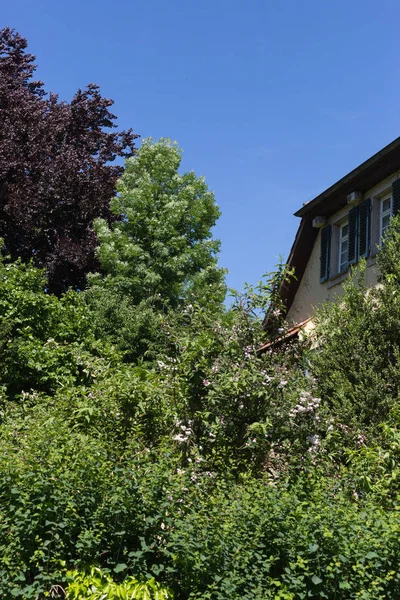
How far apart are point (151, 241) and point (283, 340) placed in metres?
15.1

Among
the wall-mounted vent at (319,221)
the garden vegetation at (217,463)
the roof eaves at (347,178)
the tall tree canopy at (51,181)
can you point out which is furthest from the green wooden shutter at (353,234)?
the tall tree canopy at (51,181)

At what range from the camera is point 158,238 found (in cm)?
2555

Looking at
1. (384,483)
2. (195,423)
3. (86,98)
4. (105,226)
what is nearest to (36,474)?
(195,423)

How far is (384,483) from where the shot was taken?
848cm

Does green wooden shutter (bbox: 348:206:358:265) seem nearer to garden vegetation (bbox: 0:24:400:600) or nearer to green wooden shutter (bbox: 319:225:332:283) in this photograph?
green wooden shutter (bbox: 319:225:332:283)

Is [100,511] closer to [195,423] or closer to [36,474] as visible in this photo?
[36,474]

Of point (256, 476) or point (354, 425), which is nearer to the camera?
point (256, 476)

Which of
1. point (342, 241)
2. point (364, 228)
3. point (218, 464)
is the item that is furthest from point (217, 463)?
point (342, 241)

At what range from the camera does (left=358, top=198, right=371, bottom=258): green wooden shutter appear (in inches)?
589

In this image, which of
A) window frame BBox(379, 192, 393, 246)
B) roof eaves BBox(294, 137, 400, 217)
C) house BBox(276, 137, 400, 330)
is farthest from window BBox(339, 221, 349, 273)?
window frame BBox(379, 192, 393, 246)

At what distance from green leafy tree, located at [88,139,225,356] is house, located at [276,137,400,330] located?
5.23 m

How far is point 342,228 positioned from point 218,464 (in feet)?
28.1

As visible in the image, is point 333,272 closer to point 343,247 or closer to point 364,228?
point 343,247

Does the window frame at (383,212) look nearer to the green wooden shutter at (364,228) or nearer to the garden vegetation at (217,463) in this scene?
the green wooden shutter at (364,228)
